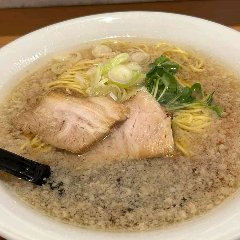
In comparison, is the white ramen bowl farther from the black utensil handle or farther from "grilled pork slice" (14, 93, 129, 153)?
"grilled pork slice" (14, 93, 129, 153)

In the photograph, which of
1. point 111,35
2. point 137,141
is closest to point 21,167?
point 137,141

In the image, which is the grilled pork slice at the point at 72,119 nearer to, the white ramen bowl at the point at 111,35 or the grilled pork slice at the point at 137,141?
the grilled pork slice at the point at 137,141

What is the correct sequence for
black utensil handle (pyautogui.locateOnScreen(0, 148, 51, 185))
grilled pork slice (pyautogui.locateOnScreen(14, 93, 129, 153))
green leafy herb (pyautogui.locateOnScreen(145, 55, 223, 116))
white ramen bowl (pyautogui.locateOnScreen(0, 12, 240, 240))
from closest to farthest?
white ramen bowl (pyautogui.locateOnScreen(0, 12, 240, 240)), black utensil handle (pyautogui.locateOnScreen(0, 148, 51, 185)), grilled pork slice (pyautogui.locateOnScreen(14, 93, 129, 153)), green leafy herb (pyautogui.locateOnScreen(145, 55, 223, 116))

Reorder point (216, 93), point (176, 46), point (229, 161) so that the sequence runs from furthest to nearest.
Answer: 1. point (176, 46)
2. point (216, 93)
3. point (229, 161)

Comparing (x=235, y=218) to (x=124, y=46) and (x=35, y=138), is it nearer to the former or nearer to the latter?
(x=35, y=138)

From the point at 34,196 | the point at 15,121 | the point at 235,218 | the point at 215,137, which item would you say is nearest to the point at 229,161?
the point at 215,137

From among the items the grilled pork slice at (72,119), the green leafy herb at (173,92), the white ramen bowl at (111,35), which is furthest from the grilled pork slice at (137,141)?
the white ramen bowl at (111,35)

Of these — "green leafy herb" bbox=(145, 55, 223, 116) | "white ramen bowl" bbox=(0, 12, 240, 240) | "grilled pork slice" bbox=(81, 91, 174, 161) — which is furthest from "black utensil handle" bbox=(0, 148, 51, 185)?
"green leafy herb" bbox=(145, 55, 223, 116)
